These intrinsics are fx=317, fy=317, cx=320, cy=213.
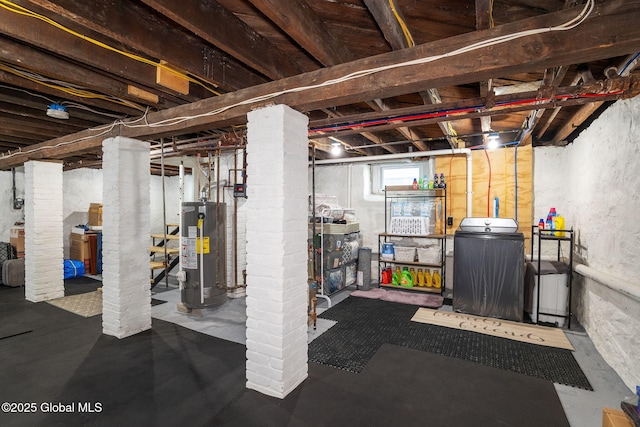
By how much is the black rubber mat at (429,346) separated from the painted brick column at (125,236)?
2.08m

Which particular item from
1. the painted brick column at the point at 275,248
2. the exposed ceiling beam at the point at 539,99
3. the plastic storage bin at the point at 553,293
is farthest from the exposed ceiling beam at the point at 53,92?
the plastic storage bin at the point at 553,293

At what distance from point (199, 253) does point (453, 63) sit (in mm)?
3650

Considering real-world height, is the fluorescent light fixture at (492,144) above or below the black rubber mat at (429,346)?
above

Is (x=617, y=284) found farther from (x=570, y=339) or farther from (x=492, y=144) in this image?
(x=492, y=144)

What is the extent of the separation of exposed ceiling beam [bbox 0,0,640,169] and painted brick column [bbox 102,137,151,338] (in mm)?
1146

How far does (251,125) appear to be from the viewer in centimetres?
252

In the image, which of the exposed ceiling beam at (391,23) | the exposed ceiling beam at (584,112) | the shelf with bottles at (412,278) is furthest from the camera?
the shelf with bottles at (412,278)

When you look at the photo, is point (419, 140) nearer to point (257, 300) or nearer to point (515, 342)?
point (515, 342)

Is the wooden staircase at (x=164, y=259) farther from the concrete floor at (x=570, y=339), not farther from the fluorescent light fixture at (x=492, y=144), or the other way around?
the fluorescent light fixture at (x=492, y=144)

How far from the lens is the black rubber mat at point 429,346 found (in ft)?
9.47

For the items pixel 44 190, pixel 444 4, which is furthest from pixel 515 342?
pixel 44 190

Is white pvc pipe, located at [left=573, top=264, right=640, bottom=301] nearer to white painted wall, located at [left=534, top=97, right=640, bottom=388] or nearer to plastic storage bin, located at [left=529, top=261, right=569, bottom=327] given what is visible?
white painted wall, located at [left=534, top=97, right=640, bottom=388]

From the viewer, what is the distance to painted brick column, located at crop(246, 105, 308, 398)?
2.38m

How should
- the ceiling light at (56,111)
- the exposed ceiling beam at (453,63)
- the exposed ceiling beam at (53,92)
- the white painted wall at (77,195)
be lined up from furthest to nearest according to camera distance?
the white painted wall at (77,195), the ceiling light at (56,111), the exposed ceiling beam at (53,92), the exposed ceiling beam at (453,63)
